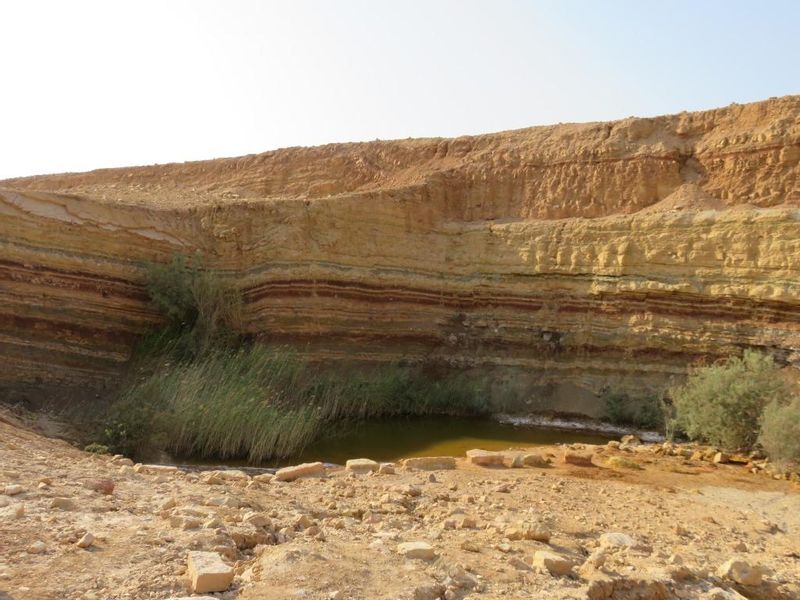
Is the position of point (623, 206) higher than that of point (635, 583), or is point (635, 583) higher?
point (623, 206)

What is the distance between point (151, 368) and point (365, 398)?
3783 mm

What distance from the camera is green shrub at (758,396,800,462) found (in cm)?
832

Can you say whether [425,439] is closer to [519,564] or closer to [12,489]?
[519,564]

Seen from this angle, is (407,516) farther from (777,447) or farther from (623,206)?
(623,206)

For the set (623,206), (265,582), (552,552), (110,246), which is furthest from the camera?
(623,206)

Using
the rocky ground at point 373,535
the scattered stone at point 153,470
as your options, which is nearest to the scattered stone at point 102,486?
the rocky ground at point 373,535

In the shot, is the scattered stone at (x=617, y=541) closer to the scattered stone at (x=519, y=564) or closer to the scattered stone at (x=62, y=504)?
the scattered stone at (x=519, y=564)

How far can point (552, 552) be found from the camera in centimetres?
425

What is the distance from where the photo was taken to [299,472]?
22.6ft

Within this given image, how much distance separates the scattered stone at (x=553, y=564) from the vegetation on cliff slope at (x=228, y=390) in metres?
5.90

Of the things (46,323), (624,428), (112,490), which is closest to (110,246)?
(46,323)

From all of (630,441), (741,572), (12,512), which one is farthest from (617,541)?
(630,441)

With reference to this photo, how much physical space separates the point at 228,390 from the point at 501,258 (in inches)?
278

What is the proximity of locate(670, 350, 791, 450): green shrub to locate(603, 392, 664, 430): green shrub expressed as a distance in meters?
1.20
